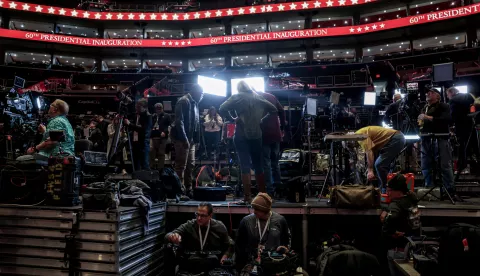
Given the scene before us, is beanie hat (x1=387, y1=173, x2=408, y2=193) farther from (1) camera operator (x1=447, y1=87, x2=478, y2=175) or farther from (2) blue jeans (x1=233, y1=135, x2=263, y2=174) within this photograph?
(1) camera operator (x1=447, y1=87, x2=478, y2=175)

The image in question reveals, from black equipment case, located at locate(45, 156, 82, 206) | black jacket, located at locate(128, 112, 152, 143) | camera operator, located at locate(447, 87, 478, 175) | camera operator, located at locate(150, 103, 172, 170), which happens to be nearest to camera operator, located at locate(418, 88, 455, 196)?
camera operator, located at locate(447, 87, 478, 175)

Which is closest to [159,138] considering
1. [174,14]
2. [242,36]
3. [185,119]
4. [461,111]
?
[185,119]

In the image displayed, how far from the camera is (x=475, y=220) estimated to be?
427 centimetres

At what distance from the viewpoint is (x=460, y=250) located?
9.69ft

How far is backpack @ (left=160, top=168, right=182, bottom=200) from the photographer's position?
5129 millimetres

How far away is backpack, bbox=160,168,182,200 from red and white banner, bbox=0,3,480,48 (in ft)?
52.8

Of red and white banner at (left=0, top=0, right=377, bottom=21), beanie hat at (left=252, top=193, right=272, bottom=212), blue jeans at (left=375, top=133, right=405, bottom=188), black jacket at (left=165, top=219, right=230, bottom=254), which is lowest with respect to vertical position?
black jacket at (left=165, top=219, right=230, bottom=254)

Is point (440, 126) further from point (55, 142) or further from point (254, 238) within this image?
point (55, 142)

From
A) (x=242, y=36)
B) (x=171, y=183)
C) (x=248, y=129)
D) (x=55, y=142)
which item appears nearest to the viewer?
(x=55, y=142)

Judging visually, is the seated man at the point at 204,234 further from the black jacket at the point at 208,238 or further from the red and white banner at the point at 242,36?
the red and white banner at the point at 242,36

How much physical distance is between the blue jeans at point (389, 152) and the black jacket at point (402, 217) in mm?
1173

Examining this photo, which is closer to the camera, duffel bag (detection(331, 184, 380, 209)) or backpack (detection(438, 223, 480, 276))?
backpack (detection(438, 223, 480, 276))

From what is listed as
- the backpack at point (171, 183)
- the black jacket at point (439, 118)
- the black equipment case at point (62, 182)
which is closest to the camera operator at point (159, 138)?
the backpack at point (171, 183)

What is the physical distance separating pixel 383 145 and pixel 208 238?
292 centimetres
